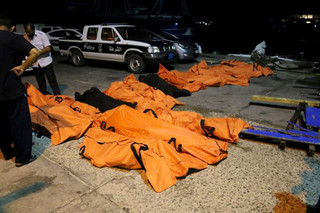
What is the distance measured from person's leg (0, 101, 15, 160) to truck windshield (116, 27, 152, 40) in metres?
6.95

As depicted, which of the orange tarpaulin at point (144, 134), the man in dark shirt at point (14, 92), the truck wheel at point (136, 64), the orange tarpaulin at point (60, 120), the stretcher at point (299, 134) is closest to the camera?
the man in dark shirt at point (14, 92)

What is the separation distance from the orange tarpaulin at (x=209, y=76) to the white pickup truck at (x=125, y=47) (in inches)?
69.0

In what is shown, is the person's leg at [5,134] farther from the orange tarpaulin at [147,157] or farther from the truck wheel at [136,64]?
the truck wheel at [136,64]

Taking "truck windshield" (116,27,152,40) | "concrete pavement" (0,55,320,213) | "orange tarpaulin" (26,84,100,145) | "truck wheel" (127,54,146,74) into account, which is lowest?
"concrete pavement" (0,55,320,213)

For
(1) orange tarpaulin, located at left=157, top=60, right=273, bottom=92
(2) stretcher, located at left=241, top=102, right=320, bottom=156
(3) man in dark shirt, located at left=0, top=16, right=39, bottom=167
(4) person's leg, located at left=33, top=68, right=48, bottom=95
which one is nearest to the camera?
(3) man in dark shirt, located at left=0, top=16, right=39, bottom=167

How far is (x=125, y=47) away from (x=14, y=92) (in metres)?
6.69

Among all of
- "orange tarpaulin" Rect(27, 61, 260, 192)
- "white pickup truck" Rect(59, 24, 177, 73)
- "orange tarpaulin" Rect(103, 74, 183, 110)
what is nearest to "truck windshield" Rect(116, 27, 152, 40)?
"white pickup truck" Rect(59, 24, 177, 73)

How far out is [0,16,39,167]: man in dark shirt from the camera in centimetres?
270

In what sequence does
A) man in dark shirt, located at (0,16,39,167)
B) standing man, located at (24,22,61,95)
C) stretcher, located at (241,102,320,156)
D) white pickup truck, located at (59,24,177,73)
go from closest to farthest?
man in dark shirt, located at (0,16,39,167)
stretcher, located at (241,102,320,156)
standing man, located at (24,22,61,95)
white pickup truck, located at (59,24,177,73)

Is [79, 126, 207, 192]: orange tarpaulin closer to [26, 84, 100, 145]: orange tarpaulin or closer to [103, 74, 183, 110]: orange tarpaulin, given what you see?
[26, 84, 100, 145]: orange tarpaulin

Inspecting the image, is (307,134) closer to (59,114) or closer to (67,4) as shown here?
(59,114)

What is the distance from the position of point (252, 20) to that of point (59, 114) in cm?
3612

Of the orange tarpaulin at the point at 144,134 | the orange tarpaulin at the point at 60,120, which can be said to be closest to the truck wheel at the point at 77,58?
the orange tarpaulin at the point at 144,134

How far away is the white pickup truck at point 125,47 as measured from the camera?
8.84 meters
